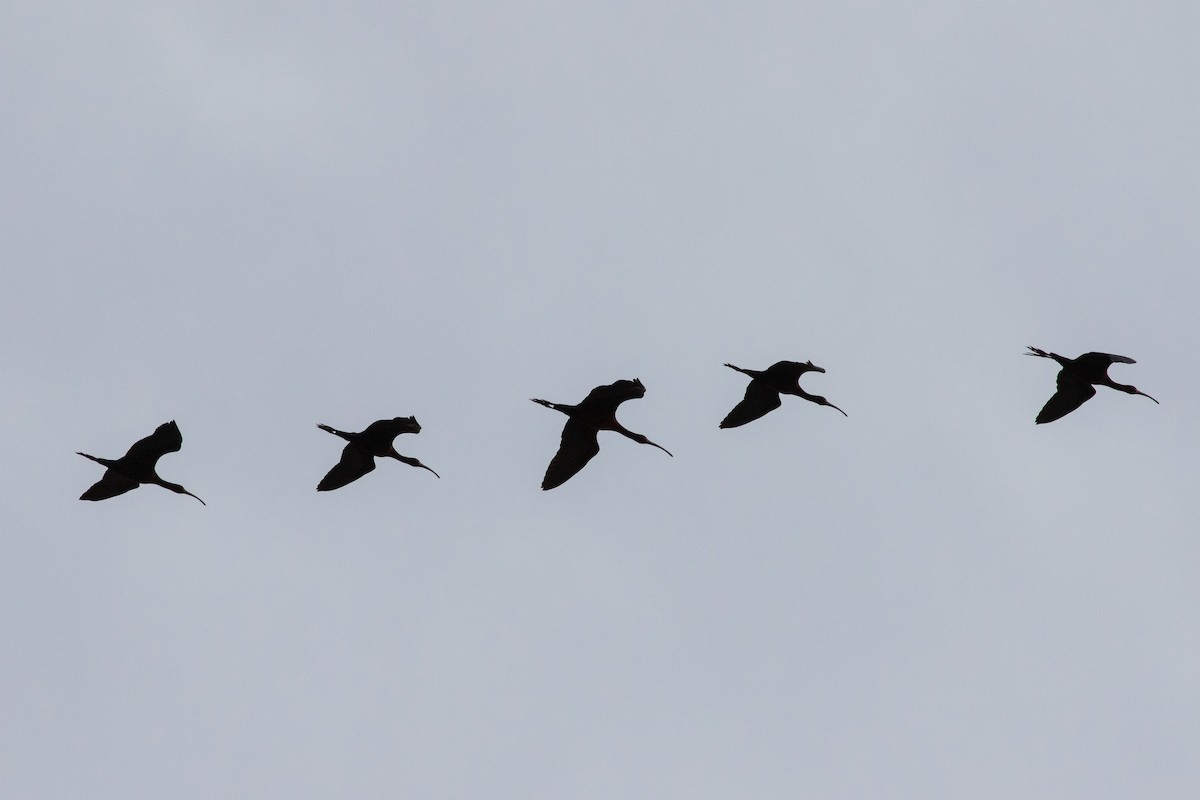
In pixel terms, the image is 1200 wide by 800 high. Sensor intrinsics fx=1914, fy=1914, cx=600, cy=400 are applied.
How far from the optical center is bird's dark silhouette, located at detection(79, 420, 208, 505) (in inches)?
1694

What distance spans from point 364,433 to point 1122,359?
17319 mm

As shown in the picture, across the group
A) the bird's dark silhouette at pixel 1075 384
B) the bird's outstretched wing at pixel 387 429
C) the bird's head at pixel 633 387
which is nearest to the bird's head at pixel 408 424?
the bird's outstretched wing at pixel 387 429

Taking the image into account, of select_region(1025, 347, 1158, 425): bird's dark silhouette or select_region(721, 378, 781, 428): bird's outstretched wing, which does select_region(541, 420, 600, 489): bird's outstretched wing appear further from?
select_region(1025, 347, 1158, 425): bird's dark silhouette

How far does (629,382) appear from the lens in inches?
1635

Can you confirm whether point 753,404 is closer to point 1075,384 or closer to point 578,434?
point 578,434

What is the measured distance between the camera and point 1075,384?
4609 cm

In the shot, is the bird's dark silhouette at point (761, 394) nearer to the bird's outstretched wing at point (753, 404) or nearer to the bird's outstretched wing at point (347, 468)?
the bird's outstretched wing at point (753, 404)

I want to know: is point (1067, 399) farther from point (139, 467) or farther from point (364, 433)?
point (139, 467)

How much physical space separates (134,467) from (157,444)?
4.96 ft

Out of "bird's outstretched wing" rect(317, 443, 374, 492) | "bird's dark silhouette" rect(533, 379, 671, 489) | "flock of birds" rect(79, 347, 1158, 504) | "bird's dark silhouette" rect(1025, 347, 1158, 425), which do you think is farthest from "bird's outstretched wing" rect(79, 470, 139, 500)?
"bird's dark silhouette" rect(1025, 347, 1158, 425)

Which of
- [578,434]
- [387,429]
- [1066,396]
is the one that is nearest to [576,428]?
[578,434]

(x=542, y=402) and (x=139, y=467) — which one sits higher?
(x=542, y=402)

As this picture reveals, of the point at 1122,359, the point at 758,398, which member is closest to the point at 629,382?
the point at 758,398

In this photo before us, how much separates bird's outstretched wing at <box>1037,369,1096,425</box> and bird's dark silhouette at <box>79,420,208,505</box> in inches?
799
